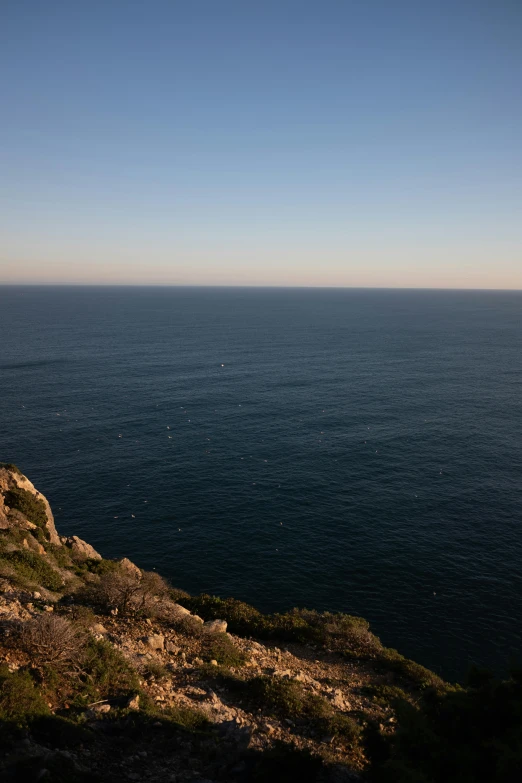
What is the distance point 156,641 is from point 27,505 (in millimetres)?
20994

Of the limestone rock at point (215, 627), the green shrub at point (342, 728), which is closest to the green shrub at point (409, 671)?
the green shrub at point (342, 728)

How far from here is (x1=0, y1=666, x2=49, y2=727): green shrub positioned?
1380 cm

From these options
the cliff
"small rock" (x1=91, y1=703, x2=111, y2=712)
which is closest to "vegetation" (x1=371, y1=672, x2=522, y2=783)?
the cliff

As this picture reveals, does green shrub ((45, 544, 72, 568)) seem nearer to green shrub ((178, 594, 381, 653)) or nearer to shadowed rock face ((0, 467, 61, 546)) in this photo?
shadowed rock face ((0, 467, 61, 546))

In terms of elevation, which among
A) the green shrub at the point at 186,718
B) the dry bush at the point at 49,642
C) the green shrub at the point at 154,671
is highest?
the dry bush at the point at 49,642

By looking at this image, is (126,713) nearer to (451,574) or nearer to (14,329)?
(451,574)

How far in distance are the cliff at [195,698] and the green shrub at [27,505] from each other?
24.9 feet

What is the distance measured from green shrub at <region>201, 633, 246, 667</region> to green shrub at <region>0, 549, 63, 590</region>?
10406 mm

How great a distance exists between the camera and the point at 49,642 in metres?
17.5

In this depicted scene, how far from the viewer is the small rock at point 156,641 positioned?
22391 mm

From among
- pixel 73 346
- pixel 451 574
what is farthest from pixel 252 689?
pixel 73 346

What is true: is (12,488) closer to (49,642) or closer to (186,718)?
(49,642)

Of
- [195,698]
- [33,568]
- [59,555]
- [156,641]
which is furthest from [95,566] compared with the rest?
[195,698]

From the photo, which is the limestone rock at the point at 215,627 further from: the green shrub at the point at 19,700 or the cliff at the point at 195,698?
the green shrub at the point at 19,700
